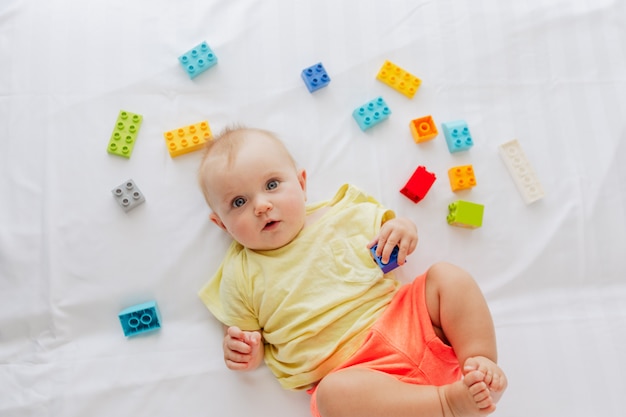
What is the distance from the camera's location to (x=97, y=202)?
4.39 ft

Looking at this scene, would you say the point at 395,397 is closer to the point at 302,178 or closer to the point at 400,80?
the point at 302,178

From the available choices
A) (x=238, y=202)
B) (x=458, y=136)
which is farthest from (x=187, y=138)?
(x=458, y=136)

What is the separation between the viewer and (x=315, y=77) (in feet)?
4.67

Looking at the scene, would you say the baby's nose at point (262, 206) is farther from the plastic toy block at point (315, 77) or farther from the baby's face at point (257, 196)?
the plastic toy block at point (315, 77)

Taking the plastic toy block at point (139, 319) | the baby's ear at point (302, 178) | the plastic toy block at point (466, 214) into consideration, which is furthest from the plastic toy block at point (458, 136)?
the plastic toy block at point (139, 319)

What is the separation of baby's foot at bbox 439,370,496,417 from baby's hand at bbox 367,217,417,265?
27cm

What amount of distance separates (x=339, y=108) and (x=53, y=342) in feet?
2.73

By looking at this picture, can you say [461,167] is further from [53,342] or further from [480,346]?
[53,342]

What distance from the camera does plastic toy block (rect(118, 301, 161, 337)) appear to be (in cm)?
125

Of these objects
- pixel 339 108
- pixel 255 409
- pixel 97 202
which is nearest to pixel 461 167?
pixel 339 108

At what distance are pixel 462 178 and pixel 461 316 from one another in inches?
15.0

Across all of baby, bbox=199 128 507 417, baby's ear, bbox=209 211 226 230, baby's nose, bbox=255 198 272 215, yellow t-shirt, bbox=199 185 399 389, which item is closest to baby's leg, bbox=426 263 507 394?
baby, bbox=199 128 507 417

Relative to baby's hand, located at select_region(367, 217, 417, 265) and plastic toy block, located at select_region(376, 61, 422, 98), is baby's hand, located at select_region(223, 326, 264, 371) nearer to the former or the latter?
baby's hand, located at select_region(367, 217, 417, 265)

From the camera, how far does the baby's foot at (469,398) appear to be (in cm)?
101
